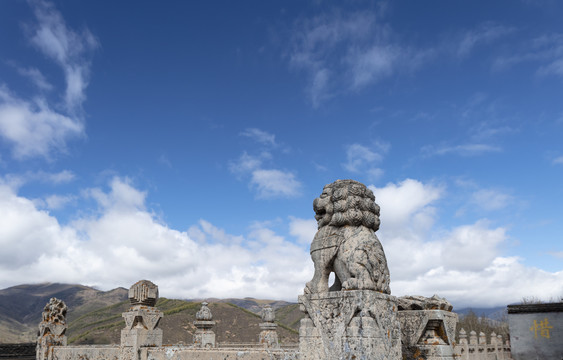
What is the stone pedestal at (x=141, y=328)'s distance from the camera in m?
8.24

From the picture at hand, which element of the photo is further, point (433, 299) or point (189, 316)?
point (189, 316)

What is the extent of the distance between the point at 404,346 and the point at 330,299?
1.34 metres

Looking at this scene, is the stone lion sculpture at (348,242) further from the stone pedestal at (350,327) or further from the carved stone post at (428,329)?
the carved stone post at (428,329)

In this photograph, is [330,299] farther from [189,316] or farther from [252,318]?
[252,318]

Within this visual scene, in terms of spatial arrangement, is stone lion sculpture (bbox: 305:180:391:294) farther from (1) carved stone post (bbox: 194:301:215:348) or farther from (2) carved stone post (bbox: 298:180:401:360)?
(1) carved stone post (bbox: 194:301:215:348)

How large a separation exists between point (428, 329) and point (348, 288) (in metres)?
1.41

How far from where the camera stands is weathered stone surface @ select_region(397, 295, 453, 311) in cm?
538

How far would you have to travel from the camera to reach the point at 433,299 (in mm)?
5406

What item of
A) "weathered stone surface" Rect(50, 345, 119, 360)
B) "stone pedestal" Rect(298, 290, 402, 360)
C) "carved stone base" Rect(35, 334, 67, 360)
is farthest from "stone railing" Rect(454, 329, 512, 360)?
"stone pedestal" Rect(298, 290, 402, 360)

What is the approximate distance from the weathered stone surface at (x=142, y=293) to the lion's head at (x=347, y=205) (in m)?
4.72

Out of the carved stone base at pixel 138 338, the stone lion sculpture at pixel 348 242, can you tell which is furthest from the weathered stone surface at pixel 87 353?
the stone lion sculpture at pixel 348 242

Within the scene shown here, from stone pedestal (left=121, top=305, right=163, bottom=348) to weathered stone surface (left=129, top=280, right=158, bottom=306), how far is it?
0.38 feet

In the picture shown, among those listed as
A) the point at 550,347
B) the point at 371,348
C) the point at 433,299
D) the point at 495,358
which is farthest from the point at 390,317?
the point at 495,358

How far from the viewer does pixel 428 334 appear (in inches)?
209
